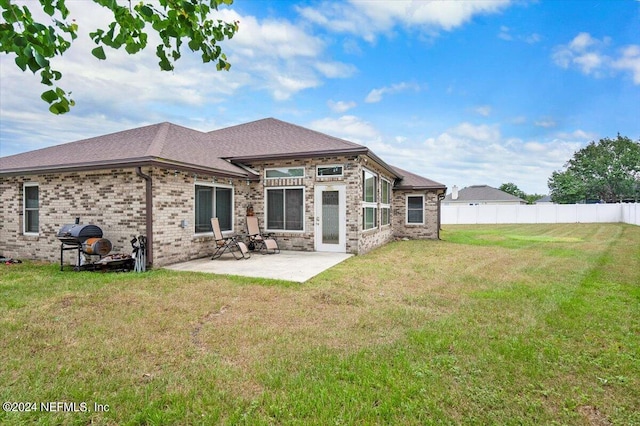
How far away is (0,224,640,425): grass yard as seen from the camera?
2559 millimetres

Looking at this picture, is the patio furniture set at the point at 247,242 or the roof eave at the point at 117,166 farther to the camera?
the patio furniture set at the point at 247,242

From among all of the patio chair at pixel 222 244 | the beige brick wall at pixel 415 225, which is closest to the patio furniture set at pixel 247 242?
the patio chair at pixel 222 244

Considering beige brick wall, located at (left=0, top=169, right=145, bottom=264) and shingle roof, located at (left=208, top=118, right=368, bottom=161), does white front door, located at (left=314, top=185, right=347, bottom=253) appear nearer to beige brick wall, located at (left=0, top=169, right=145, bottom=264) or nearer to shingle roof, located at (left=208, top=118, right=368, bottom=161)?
shingle roof, located at (left=208, top=118, right=368, bottom=161)

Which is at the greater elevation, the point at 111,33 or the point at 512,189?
the point at 512,189

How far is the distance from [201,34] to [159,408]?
10.3ft

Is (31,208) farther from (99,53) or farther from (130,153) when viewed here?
(99,53)

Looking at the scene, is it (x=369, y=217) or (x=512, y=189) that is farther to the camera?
(x=512, y=189)

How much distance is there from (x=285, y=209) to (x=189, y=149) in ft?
12.0

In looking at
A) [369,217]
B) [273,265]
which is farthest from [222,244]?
[369,217]

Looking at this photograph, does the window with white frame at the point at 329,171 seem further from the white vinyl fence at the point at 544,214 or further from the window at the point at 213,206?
the white vinyl fence at the point at 544,214

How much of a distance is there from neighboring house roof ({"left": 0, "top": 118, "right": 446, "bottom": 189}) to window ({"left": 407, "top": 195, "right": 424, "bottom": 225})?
4077 millimetres

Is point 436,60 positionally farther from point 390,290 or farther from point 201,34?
point 201,34

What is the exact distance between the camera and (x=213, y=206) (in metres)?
10.2

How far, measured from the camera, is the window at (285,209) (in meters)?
11.4
